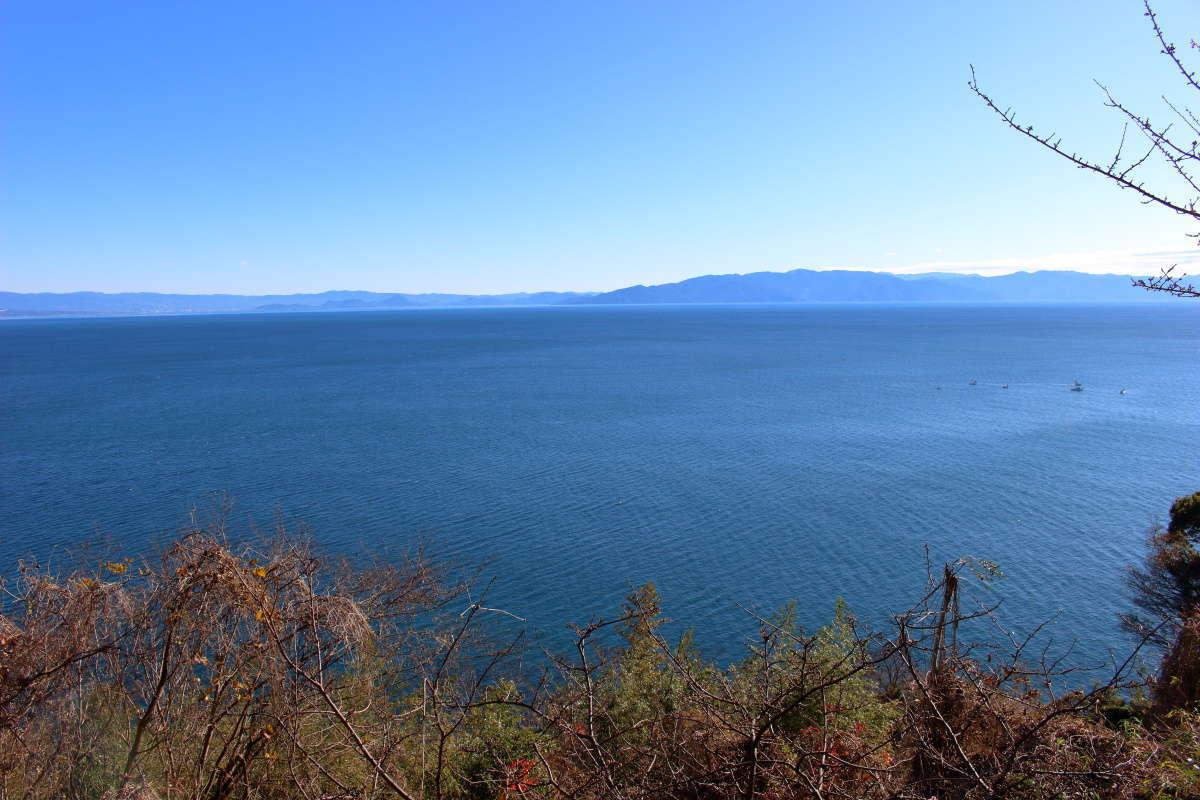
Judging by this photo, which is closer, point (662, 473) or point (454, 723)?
point (454, 723)

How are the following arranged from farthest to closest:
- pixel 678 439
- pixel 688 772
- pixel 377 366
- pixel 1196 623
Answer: pixel 377 366 → pixel 678 439 → pixel 1196 623 → pixel 688 772

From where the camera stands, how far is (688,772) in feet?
21.6

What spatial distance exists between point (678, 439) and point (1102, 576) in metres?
29.8

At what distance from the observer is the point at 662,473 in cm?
4634

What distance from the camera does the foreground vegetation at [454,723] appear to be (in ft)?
17.1

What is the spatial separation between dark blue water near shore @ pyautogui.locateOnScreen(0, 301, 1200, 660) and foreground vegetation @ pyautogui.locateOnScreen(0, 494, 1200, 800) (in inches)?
543

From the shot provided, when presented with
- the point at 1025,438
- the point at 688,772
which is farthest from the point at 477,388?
the point at 688,772

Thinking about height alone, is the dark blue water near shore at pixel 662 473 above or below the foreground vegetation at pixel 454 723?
below

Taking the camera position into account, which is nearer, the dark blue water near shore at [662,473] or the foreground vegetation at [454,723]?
the foreground vegetation at [454,723]

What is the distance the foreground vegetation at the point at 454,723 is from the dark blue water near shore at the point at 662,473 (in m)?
13.8

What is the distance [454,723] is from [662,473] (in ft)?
121

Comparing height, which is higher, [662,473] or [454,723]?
[454,723]

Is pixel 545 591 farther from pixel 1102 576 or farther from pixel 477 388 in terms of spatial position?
pixel 477 388

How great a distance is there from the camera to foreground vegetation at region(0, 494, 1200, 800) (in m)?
5.20
